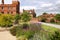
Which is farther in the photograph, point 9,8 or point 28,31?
point 9,8

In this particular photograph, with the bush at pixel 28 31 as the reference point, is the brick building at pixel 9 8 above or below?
below

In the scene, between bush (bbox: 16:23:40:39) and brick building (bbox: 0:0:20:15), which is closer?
bush (bbox: 16:23:40:39)

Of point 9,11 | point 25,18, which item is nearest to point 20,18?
point 25,18

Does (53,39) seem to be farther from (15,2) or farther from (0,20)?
(15,2)

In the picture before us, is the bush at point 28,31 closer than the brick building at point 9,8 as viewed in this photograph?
Yes

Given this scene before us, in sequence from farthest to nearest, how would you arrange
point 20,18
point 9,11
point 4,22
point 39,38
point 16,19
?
point 9,11 < point 20,18 < point 16,19 < point 4,22 < point 39,38

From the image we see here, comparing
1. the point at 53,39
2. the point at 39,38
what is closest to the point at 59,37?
the point at 53,39

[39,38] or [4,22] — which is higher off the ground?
[39,38]

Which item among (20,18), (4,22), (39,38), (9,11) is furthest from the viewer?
(9,11)

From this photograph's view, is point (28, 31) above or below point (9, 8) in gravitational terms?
above

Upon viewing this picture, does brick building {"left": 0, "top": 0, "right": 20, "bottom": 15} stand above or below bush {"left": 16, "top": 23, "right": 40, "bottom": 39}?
below

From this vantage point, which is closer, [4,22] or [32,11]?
[4,22]

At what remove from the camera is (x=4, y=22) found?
42.5m

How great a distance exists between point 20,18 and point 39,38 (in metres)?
51.1
